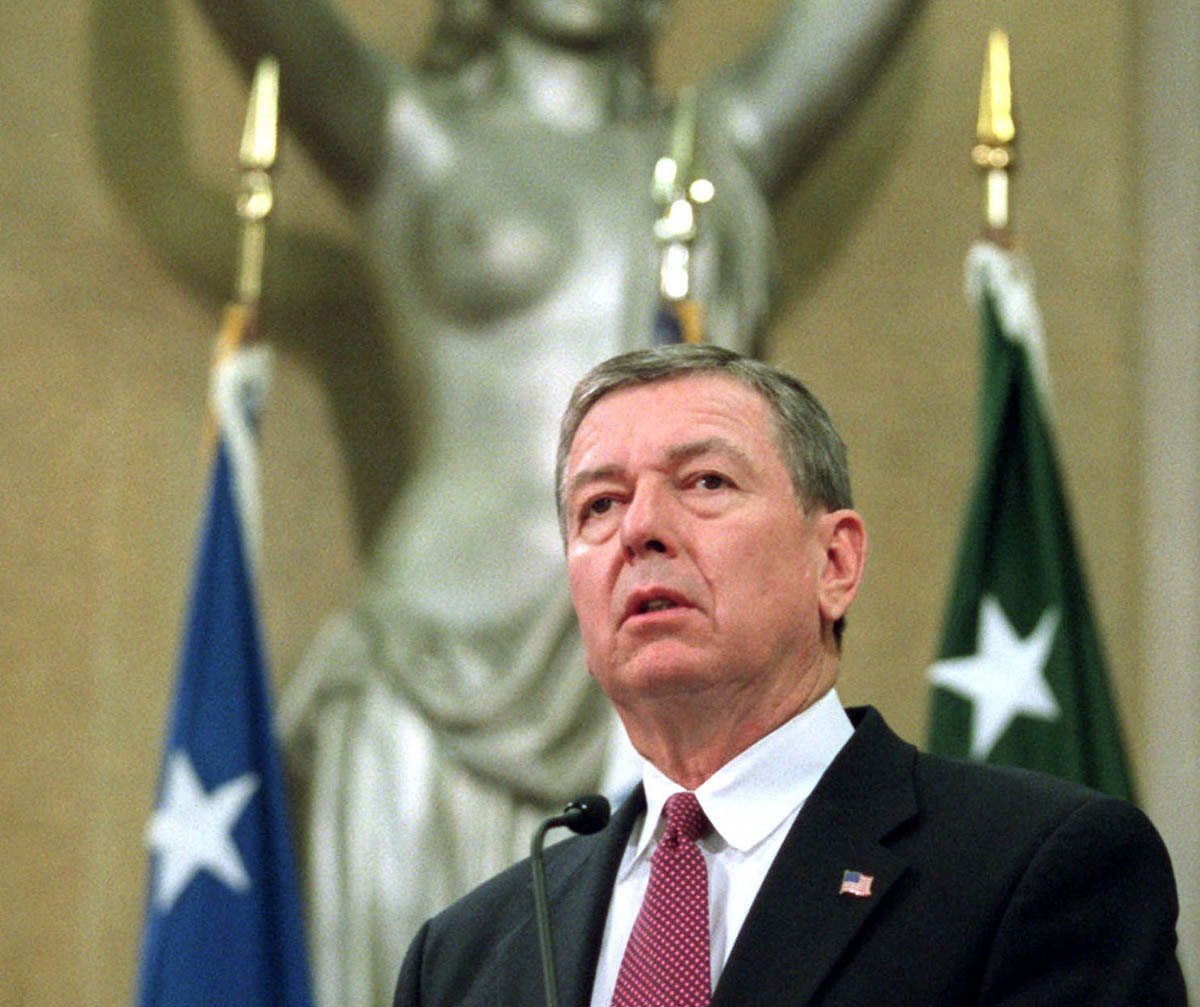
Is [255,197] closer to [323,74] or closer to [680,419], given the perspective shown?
[323,74]

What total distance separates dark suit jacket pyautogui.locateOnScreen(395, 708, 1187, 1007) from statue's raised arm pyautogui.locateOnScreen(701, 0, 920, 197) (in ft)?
10.3

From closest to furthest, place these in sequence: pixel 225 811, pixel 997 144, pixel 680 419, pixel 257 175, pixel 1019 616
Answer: pixel 680 419 → pixel 225 811 → pixel 1019 616 → pixel 257 175 → pixel 997 144

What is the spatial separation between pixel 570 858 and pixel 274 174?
102 inches

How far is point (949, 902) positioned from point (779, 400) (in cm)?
63

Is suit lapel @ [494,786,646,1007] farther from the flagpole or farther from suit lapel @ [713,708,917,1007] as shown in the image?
the flagpole

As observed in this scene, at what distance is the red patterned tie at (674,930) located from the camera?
192 centimetres

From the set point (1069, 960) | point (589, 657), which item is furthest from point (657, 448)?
point (1069, 960)

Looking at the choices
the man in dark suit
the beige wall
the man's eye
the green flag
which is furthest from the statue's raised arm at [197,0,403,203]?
the man's eye

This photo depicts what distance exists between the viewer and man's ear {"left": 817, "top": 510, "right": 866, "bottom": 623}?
2.25 meters

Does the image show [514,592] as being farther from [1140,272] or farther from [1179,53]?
[1179,53]

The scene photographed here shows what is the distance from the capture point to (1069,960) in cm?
176

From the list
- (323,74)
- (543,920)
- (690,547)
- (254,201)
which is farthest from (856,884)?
(323,74)

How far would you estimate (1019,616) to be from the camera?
440 cm

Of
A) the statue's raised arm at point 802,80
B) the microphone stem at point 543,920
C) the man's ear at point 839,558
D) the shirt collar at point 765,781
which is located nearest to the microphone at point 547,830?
the microphone stem at point 543,920
